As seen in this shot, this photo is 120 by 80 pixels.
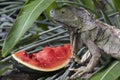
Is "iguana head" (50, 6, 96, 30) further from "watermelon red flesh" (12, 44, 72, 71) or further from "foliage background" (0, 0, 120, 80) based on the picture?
"watermelon red flesh" (12, 44, 72, 71)

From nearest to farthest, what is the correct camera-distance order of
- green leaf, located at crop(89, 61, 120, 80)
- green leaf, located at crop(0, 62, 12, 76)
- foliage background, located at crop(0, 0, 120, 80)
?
green leaf, located at crop(89, 61, 120, 80) → foliage background, located at crop(0, 0, 120, 80) → green leaf, located at crop(0, 62, 12, 76)

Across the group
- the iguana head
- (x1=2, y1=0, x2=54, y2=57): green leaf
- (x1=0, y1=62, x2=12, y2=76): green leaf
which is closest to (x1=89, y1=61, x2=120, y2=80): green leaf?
the iguana head

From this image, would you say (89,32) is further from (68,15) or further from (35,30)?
→ (35,30)

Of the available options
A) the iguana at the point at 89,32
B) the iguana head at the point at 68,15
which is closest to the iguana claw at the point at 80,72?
the iguana at the point at 89,32

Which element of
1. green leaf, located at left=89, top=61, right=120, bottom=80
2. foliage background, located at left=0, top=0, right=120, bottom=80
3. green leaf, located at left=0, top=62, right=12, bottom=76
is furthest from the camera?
green leaf, located at left=0, top=62, right=12, bottom=76

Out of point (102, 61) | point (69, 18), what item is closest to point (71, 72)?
point (102, 61)

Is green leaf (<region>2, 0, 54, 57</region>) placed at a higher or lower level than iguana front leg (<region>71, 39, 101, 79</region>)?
higher

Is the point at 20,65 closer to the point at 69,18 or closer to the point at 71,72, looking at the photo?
the point at 71,72
